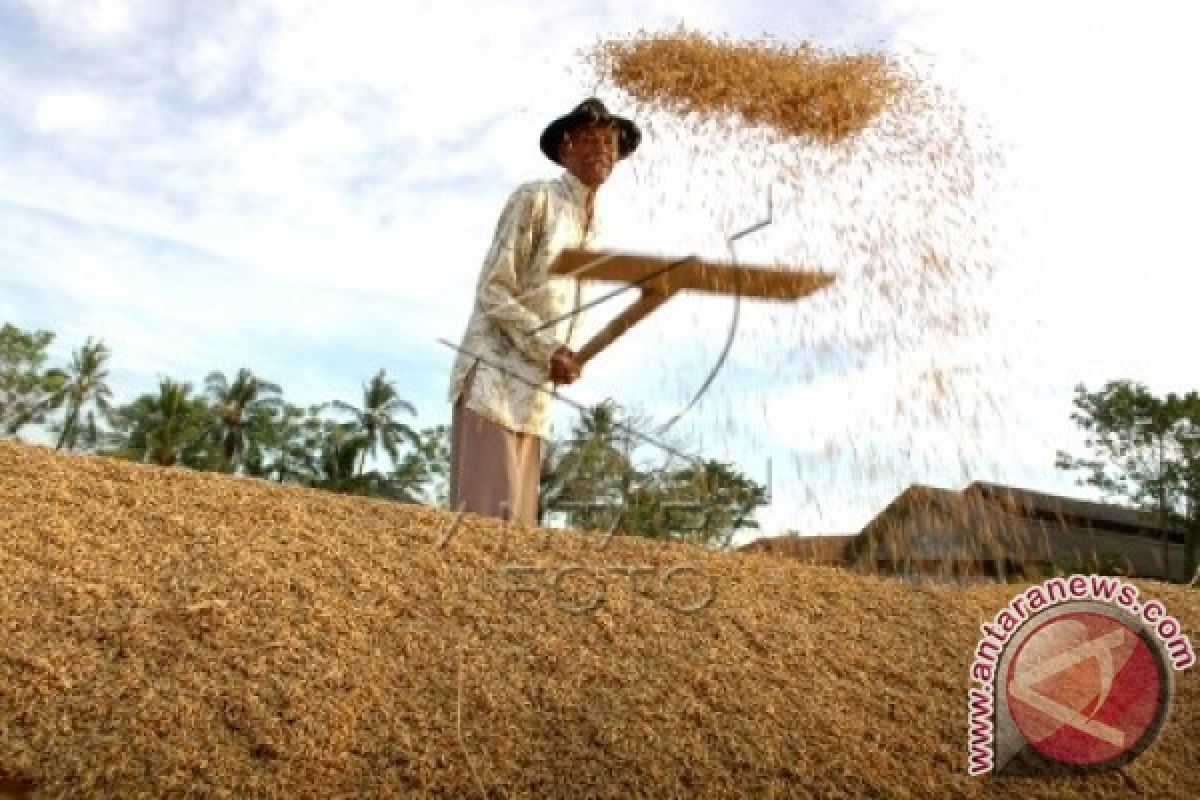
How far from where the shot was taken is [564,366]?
3.56 m

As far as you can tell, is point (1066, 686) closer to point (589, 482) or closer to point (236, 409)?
point (589, 482)

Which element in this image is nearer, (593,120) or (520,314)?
(520,314)

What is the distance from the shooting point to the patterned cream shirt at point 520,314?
361cm

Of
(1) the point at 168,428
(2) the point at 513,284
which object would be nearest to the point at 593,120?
(2) the point at 513,284

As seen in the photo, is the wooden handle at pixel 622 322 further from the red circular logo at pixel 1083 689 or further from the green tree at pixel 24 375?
the green tree at pixel 24 375

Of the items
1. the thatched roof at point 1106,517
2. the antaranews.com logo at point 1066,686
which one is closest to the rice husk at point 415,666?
the antaranews.com logo at point 1066,686

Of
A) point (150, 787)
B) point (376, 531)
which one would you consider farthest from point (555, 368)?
point (150, 787)

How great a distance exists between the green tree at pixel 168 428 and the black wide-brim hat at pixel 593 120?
2406 cm

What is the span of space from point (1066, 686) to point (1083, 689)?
4.4 inches

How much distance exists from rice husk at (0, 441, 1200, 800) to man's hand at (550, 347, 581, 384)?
0.55 metres

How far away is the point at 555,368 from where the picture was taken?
11.7 feet

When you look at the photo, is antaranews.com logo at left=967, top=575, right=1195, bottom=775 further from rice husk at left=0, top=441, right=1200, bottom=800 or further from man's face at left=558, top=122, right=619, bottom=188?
man's face at left=558, top=122, right=619, bottom=188

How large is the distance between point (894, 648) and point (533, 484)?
51.0 inches

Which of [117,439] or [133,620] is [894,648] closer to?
[133,620]
